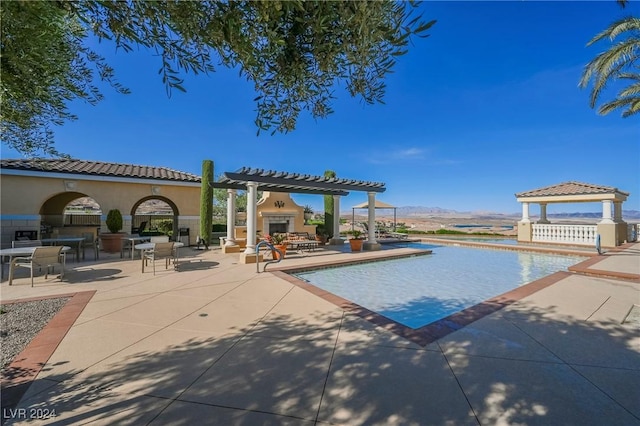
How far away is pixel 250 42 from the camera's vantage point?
7.14 ft

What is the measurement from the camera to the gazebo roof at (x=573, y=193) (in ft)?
45.8

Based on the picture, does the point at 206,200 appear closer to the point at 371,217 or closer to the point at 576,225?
the point at 371,217

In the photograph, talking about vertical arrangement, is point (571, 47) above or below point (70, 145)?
above

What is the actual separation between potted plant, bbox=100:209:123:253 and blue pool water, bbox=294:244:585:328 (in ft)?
30.9

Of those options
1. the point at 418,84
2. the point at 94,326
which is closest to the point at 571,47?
the point at 418,84

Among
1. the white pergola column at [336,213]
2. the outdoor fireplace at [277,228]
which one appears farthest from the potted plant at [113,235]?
the white pergola column at [336,213]

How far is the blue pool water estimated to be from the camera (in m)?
5.84

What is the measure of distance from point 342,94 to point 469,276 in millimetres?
8481

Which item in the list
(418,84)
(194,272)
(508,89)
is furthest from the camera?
(508,89)

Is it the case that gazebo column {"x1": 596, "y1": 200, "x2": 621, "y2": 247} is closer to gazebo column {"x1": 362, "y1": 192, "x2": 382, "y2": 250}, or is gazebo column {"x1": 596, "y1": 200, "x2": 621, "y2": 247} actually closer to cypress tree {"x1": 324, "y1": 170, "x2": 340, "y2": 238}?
gazebo column {"x1": 362, "y1": 192, "x2": 382, "y2": 250}

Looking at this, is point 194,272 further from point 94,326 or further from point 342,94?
point 342,94

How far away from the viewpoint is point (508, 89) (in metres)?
21.3

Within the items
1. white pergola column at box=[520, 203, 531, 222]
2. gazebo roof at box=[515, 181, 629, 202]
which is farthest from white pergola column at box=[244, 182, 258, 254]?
white pergola column at box=[520, 203, 531, 222]

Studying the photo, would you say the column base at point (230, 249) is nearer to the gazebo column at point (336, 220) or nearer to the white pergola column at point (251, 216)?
the white pergola column at point (251, 216)
